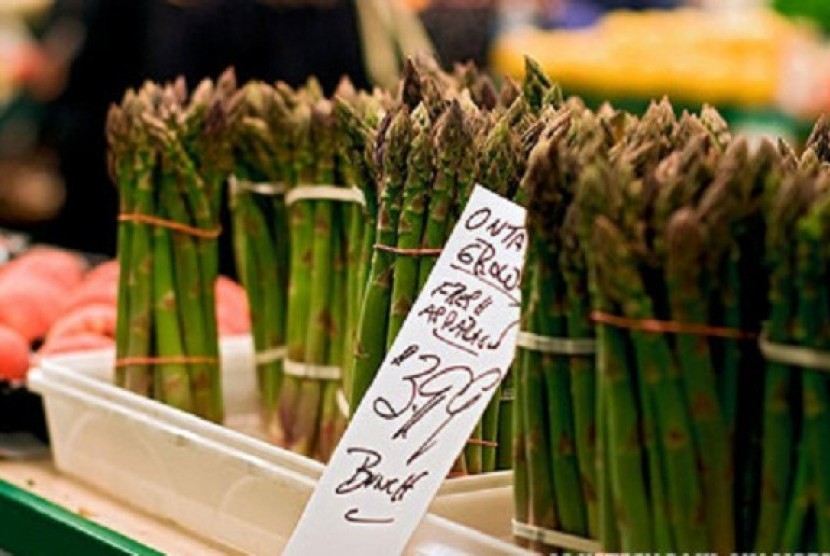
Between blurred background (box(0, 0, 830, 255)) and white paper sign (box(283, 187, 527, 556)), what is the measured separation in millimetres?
2833

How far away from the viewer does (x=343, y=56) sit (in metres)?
4.96

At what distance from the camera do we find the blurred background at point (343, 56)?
16.5 ft

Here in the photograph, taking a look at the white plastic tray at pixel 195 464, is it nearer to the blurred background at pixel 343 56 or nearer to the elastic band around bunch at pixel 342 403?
the elastic band around bunch at pixel 342 403

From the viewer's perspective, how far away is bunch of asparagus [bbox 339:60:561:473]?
6.02ft

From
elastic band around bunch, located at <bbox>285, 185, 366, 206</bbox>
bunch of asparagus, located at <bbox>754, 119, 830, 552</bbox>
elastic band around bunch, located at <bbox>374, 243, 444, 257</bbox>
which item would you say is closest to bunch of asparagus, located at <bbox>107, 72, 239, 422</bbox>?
elastic band around bunch, located at <bbox>285, 185, 366, 206</bbox>

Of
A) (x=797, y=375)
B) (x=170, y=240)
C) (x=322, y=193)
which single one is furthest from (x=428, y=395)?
(x=170, y=240)

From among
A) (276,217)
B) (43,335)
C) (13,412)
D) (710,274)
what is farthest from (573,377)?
(43,335)

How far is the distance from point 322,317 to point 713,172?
915 mm

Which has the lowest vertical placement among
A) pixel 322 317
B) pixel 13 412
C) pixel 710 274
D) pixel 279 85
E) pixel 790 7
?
pixel 13 412

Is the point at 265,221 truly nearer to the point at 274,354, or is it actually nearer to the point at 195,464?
the point at 274,354

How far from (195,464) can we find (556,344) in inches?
26.9

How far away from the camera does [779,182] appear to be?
1.44 meters

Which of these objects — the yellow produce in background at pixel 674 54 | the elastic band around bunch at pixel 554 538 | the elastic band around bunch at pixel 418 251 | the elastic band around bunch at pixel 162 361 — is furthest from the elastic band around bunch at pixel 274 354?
the yellow produce in background at pixel 674 54

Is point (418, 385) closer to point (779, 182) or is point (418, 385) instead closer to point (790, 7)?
point (779, 182)
